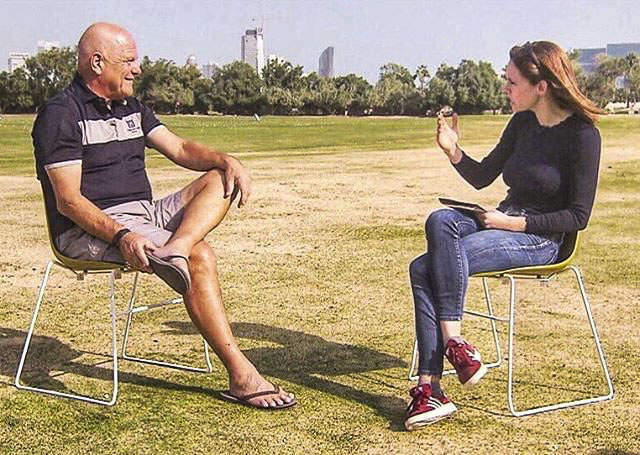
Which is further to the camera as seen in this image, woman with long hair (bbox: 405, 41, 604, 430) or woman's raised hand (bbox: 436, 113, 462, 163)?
woman's raised hand (bbox: 436, 113, 462, 163)

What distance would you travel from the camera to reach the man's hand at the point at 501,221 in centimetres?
434

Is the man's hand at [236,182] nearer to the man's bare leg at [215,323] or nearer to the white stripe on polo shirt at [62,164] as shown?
the man's bare leg at [215,323]

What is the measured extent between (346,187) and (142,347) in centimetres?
943

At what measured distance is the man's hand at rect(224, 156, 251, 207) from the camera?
4.57 metres

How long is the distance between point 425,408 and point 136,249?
1.45 m

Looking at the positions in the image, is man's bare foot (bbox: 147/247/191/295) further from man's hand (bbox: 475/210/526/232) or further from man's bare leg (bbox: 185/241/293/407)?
man's hand (bbox: 475/210/526/232)

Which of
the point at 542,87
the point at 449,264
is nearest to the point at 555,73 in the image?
the point at 542,87

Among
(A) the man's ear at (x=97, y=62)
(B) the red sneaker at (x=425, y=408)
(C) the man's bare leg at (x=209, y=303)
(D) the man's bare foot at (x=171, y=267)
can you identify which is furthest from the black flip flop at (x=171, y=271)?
(B) the red sneaker at (x=425, y=408)

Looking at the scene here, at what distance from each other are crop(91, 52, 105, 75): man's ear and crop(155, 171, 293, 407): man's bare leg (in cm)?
81

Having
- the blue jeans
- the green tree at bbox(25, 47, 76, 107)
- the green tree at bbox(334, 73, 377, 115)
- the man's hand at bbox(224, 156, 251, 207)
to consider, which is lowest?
the green tree at bbox(334, 73, 377, 115)

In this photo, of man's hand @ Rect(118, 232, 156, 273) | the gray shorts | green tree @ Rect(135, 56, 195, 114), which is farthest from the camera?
green tree @ Rect(135, 56, 195, 114)

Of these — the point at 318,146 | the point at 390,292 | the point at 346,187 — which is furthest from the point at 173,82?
the point at 390,292

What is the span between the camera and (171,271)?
4.12 meters

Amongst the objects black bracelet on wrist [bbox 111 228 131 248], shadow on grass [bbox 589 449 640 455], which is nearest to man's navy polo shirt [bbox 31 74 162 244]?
black bracelet on wrist [bbox 111 228 131 248]
